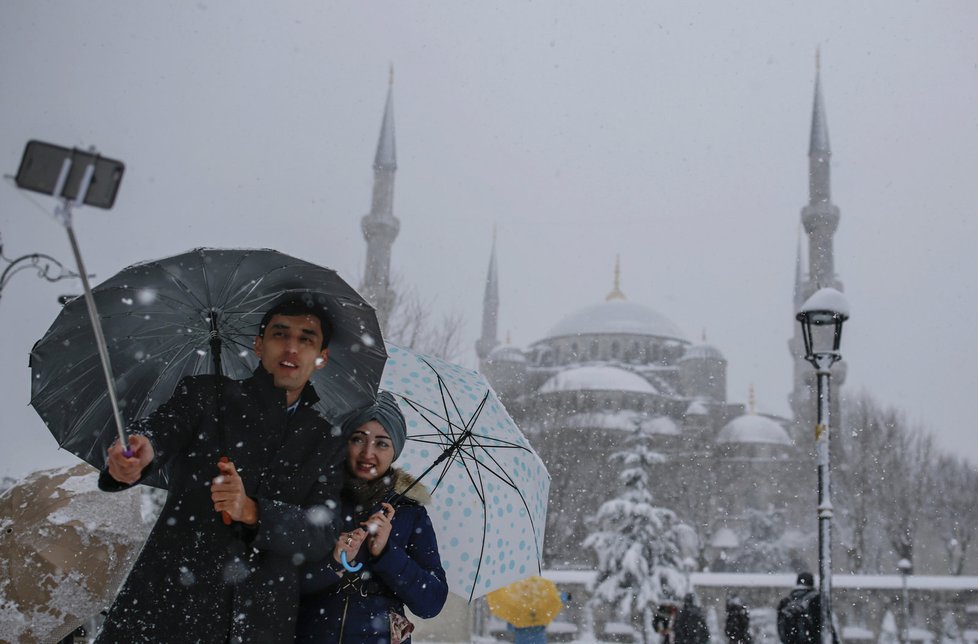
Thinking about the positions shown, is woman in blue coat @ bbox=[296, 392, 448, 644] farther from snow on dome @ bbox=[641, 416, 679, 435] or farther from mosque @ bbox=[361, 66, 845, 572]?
snow on dome @ bbox=[641, 416, 679, 435]

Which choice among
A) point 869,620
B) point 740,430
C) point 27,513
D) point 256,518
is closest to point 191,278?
point 256,518

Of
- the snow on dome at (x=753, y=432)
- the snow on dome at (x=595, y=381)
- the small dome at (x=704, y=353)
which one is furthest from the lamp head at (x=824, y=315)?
the small dome at (x=704, y=353)

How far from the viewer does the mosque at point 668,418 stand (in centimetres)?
3525

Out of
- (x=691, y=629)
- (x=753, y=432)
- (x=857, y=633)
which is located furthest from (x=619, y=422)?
(x=691, y=629)

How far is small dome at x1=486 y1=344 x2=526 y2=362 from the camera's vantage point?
53.8m

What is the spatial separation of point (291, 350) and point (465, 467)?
1248 millimetres

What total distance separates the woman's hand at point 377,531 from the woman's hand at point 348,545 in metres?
0.04

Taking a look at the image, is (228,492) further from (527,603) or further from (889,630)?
(889,630)

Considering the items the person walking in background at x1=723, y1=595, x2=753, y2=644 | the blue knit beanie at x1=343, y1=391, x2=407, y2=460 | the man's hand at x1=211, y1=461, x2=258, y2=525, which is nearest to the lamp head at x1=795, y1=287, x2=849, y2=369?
the person walking in background at x1=723, y1=595, x2=753, y2=644

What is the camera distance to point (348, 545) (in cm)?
258

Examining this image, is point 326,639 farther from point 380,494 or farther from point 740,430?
point 740,430

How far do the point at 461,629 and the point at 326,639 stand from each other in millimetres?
10648

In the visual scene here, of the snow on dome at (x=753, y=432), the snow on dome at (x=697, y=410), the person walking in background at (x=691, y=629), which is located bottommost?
the person walking in background at (x=691, y=629)

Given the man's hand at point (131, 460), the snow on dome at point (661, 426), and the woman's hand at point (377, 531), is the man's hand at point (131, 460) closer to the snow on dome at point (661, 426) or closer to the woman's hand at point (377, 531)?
the woman's hand at point (377, 531)
